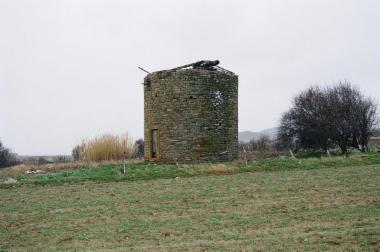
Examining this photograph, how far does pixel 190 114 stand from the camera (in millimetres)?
20812

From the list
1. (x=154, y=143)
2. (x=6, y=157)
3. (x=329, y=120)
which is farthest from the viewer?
(x=6, y=157)

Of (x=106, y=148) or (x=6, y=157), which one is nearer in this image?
(x=106, y=148)

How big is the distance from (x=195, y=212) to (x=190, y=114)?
10.9 metres

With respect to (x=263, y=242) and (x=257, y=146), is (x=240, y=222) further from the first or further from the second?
(x=257, y=146)

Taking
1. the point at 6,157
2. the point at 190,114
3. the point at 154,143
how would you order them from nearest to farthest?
1. the point at 190,114
2. the point at 154,143
3. the point at 6,157

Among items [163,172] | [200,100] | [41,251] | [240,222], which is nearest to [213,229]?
[240,222]

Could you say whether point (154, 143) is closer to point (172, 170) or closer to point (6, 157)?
point (172, 170)

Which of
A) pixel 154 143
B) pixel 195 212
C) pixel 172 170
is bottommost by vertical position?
pixel 195 212

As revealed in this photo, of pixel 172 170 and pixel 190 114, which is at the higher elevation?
pixel 190 114

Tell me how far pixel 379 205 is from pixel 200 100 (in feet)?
39.3

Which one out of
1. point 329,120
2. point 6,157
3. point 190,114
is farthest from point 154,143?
point 6,157

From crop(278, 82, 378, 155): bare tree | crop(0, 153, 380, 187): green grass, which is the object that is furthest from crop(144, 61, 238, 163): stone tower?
crop(278, 82, 378, 155): bare tree

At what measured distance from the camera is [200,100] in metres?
20.9

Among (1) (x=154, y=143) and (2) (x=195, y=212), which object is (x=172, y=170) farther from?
(2) (x=195, y=212)
